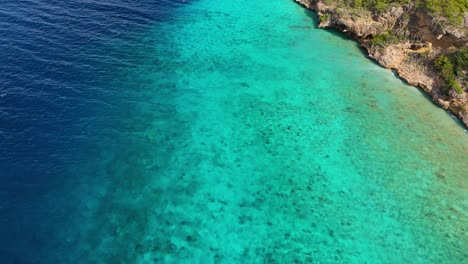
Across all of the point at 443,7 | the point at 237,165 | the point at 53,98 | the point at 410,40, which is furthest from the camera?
the point at 410,40

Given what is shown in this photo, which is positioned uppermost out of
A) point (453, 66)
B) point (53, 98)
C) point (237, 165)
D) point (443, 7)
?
point (443, 7)

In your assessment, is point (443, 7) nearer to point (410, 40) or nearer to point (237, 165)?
point (410, 40)

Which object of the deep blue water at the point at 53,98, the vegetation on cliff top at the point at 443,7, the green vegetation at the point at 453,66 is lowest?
the deep blue water at the point at 53,98

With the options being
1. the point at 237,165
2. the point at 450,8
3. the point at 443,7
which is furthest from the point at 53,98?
the point at 450,8

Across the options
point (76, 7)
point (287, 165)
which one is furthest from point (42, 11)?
point (287, 165)

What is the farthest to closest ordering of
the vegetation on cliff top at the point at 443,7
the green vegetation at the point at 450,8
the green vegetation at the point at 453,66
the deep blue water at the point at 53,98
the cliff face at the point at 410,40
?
1. the vegetation on cliff top at the point at 443,7
2. the green vegetation at the point at 450,8
3. the cliff face at the point at 410,40
4. the green vegetation at the point at 453,66
5. the deep blue water at the point at 53,98

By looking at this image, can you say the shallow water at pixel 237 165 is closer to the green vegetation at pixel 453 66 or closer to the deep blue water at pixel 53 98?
the deep blue water at pixel 53 98

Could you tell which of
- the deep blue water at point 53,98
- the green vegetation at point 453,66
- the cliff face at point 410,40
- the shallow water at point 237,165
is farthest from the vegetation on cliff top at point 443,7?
the deep blue water at point 53,98

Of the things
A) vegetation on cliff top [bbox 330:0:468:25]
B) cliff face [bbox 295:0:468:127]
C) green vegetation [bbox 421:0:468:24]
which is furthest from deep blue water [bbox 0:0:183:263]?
green vegetation [bbox 421:0:468:24]
